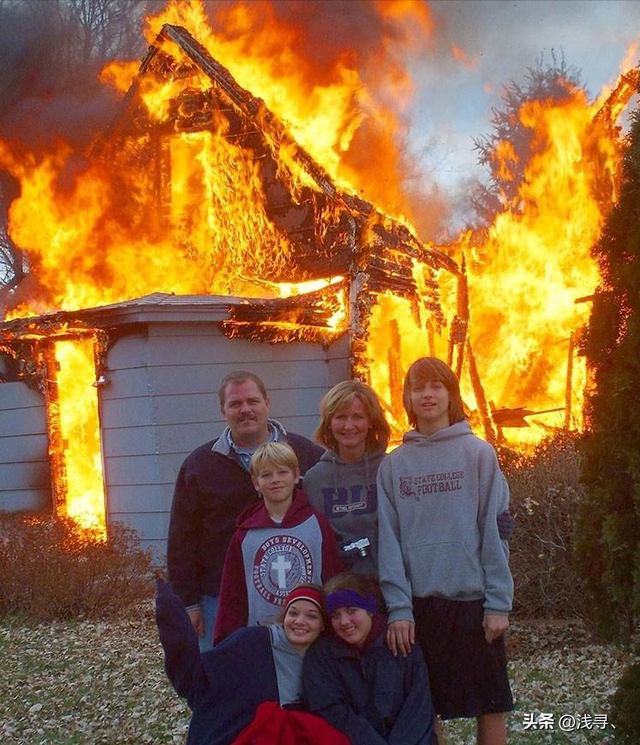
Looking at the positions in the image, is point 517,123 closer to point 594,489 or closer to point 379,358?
point 379,358

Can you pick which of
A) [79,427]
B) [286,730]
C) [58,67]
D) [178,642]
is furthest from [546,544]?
[58,67]

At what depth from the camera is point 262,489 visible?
3.83 m

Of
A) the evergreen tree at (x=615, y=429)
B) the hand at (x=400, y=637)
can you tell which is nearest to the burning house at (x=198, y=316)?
the evergreen tree at (x=615, y=429)

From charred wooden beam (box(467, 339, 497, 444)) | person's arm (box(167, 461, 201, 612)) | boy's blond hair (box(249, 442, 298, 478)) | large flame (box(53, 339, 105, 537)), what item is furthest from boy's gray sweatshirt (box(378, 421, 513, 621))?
charred wooden beam (box(467, 339, 497, 444))

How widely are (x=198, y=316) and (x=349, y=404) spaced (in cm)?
663

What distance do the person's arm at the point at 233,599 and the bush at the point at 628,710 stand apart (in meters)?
1.65

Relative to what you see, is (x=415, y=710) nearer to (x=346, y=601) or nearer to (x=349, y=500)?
(x=346, y=601)

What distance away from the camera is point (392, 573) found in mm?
3586

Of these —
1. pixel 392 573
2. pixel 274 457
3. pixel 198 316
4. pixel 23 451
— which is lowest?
pixel 392 573

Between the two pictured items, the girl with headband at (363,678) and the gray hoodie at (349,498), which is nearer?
the girl with headband at (363,678)

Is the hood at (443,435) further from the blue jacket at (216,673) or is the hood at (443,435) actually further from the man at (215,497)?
the blue jacket at (216,673)

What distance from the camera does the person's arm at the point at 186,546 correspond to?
14.1ft

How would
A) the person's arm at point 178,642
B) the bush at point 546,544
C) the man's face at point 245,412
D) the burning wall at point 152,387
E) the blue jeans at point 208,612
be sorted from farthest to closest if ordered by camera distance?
the burning wall at point 152,387
the bush at point 546,544
the blue jeans at point 208,612
the man's face at point 245,412
the person's arm at point 178,642

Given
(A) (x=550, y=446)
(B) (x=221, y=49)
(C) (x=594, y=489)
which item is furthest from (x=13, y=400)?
(C) (x=594, y=489)
